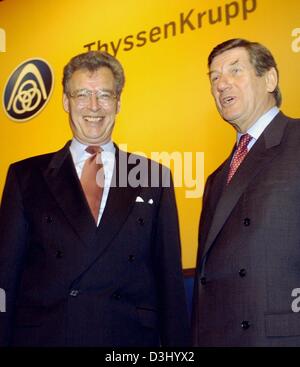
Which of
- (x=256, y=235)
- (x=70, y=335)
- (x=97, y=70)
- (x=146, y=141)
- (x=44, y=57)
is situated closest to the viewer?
(x=256, y=235)

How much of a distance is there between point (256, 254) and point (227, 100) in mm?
506

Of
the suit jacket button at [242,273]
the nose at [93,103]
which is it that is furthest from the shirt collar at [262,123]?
the nose at [93,103]

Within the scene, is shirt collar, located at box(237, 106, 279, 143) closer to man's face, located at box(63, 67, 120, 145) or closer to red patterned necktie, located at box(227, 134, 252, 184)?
red patterned necktie, located at box(227, 134, 252, 184)

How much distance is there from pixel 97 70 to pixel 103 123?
176 mm

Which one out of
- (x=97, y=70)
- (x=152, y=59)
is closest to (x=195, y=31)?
(x=152, y=59)

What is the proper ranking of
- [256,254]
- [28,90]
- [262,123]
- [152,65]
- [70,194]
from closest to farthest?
[256,254] < [262,123] < [70,194] < [152,65] < [28,90]

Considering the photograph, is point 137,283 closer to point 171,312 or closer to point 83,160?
point 171,312

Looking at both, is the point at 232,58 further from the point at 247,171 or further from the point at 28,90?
the point at 28,90

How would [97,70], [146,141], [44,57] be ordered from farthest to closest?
[44,57], [146,141], [97,70]

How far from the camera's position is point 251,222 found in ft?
4.84

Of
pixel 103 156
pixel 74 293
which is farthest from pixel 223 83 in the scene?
pixel 74 293

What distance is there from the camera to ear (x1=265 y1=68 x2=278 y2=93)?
5.62 feet

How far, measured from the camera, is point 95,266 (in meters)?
1.68
